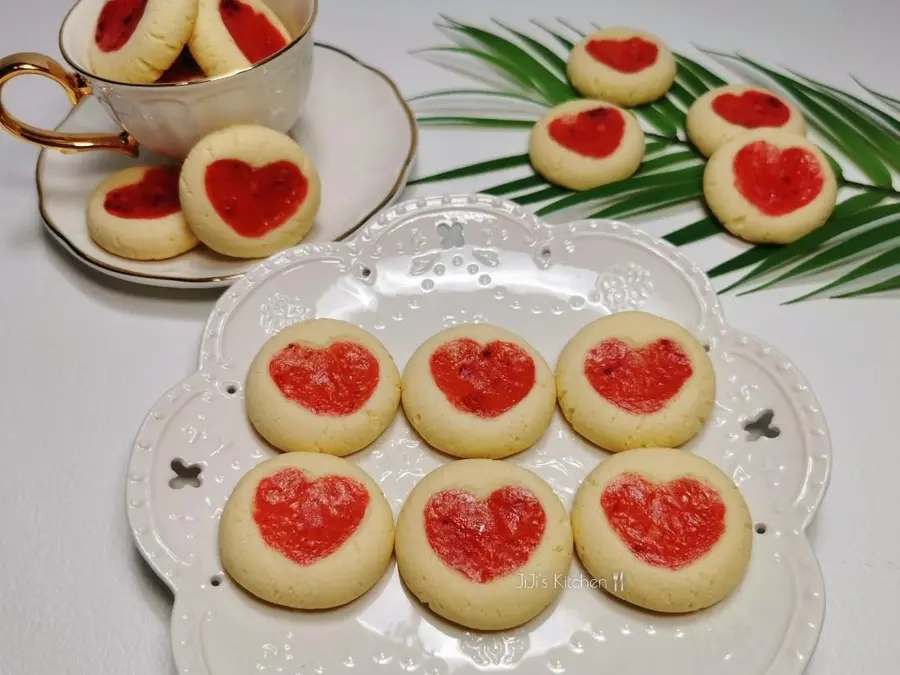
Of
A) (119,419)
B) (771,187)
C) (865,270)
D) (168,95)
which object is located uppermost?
(168,95)

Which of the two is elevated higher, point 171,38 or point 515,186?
point 171,38

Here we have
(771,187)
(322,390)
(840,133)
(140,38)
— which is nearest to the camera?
(322,390)

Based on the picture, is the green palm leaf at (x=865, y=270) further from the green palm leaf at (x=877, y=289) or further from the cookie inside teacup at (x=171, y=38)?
the cookie inside teacup at (x=171, y=38)

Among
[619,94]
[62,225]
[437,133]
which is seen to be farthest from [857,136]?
[62,225]

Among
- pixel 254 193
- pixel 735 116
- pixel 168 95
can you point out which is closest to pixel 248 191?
pixel 254 193

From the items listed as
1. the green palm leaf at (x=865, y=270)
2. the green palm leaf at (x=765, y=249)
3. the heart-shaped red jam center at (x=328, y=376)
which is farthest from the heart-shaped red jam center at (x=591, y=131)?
the heart-shaped red jam center at (x=328, y=376)

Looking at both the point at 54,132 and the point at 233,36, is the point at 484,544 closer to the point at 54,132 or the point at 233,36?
the point at 233,36

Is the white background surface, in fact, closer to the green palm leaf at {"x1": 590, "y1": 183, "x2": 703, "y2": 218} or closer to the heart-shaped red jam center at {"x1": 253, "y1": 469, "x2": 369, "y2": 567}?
the green palm leaf at {"x1": 590, "y1": 183, "x2": 703, "y2": 218}
